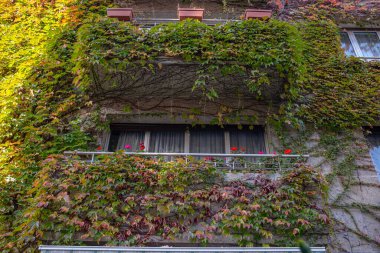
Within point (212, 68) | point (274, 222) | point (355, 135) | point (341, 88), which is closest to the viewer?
point (274, 222)

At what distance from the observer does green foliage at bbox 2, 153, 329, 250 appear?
549 cm

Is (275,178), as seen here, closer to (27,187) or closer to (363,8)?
(27,187)

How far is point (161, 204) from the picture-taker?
18.5ft

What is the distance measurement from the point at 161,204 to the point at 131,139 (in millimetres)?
2829

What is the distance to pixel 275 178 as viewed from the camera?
619cm

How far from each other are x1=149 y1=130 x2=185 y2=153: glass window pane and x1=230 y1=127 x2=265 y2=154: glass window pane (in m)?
1.20

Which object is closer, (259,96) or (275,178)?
(275,178)

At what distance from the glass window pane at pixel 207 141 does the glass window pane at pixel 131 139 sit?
1.21 meters

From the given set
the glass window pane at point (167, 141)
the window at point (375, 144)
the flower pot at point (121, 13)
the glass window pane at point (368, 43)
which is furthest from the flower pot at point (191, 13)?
the window at point (375, 144)

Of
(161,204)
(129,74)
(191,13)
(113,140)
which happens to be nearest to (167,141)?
(113,140)

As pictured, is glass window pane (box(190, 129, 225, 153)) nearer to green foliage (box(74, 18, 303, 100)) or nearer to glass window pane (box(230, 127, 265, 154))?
glass window pane (box(230, 127, 265, 154))

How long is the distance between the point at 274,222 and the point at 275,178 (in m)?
0.88

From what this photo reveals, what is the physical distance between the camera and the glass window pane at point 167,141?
7918 mm

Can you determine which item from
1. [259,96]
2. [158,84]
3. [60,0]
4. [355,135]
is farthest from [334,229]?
[60,0]
